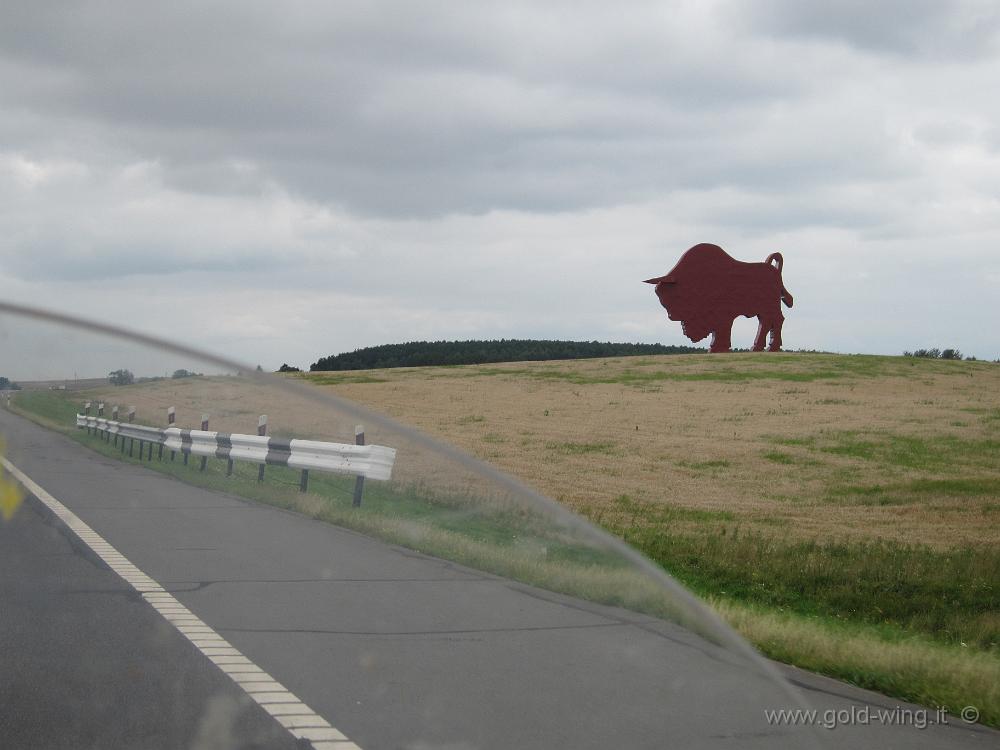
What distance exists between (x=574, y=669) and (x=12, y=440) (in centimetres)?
91

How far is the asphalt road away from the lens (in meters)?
1.49

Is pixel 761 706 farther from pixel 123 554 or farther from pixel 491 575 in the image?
pixel 123 554

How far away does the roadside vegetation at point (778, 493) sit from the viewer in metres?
5.45

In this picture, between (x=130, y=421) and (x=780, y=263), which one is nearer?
(x=130, y=421)

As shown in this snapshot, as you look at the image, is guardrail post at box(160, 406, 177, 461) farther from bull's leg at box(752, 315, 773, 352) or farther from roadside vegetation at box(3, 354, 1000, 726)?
bull's leg at box(752, 315, 773, 352)

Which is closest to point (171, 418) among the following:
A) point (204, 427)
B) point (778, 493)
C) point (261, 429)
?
point (204, 427)

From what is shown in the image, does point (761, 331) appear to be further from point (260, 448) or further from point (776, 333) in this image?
point (260, 448)

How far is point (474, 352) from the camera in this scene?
62.2 m

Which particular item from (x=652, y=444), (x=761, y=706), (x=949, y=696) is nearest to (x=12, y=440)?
(x=761, y=706)

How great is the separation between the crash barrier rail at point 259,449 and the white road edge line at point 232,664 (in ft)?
0.71

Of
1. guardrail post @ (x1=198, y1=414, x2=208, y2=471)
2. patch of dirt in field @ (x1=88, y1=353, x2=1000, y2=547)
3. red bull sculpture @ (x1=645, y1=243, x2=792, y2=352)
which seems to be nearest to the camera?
guardrail post @ (x1=198, y1=414, x2=208, y2=471)

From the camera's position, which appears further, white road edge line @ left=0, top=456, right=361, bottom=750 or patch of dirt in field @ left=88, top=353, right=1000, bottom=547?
patch of dirt in field @ left=88, top=353, right=1000, bottom=547

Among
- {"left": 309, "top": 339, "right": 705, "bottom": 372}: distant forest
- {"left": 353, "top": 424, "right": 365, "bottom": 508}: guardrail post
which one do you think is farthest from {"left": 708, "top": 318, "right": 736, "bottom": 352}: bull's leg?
{"left": 353, "top": 424, "right": 365, "bottom": 508}: guardrail post

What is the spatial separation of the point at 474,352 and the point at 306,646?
60.7 m
